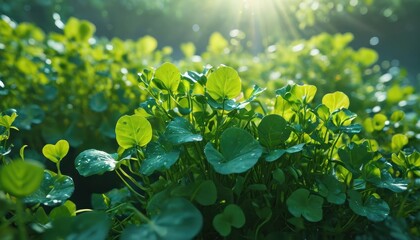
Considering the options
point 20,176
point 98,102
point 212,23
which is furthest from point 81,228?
point 212,23

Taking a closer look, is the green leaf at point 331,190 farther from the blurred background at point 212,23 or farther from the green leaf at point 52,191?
the blurred background at point 212,23

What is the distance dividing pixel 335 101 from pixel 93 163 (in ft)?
2.10

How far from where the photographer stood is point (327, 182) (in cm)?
99

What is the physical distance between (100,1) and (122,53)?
628 cm

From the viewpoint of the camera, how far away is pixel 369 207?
0.99 meters

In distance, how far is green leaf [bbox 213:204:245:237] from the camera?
860 millimetres

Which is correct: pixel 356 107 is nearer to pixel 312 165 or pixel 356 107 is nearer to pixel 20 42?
pixel 312 165

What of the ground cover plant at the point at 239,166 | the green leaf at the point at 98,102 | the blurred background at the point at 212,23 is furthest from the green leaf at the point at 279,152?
the blurred background at the point at 212,23

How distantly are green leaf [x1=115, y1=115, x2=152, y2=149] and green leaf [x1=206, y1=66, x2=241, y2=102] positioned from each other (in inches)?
7.0

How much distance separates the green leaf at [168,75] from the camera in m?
0.99

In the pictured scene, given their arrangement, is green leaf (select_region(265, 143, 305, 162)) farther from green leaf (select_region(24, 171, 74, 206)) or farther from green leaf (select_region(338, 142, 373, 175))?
green leaf (select_region(24, 171, 74, 206))

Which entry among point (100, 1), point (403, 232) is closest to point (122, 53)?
point (403, 232)

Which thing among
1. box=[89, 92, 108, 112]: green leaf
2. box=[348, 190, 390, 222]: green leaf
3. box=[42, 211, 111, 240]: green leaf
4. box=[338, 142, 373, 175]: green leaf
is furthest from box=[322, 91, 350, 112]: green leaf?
box=[89, 92, 108, 112]: green leaf

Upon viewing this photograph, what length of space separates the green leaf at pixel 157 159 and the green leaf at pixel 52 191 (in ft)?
0.60
